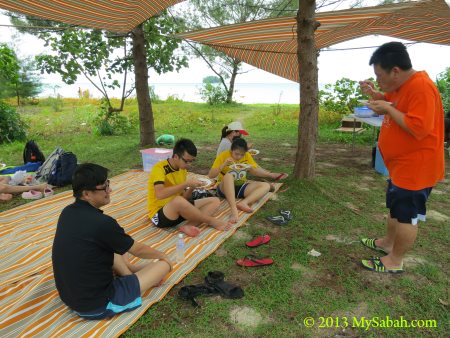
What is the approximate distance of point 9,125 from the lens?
25.2 feet

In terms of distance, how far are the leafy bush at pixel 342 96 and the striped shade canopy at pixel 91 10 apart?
6.00 meters

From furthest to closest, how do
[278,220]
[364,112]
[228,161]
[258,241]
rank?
[364,112]
[228,161]
[278,220]
[258,241]

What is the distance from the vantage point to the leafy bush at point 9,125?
24.8 ft

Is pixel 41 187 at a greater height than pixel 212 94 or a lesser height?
lesser

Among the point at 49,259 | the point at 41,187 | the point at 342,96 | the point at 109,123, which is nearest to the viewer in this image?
the point at 49,259

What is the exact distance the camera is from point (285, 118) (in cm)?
1062

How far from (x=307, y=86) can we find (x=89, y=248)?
10.4 ft

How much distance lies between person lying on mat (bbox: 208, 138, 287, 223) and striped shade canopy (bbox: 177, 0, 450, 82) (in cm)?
173

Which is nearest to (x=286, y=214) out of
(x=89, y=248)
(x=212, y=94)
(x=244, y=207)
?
(x=244, y=207)

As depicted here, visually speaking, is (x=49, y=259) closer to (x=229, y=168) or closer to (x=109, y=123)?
(x=229, y=168)

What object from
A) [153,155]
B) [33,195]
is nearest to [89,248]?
[33,195]

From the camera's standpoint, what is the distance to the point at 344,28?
4.50 metres

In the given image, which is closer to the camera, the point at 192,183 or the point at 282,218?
the point at 192,183

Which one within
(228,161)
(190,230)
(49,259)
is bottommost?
(49,259)
